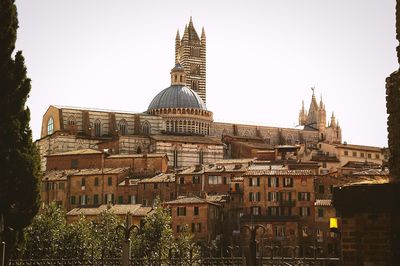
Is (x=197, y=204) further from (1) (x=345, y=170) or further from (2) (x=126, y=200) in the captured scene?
(1) (x=345, y=170)

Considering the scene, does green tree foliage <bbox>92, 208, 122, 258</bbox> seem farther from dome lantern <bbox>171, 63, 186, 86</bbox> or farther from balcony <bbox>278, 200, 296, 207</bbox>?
dome lantern <bbox>171, 63, 186, 86</bbox>

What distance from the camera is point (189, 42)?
104938 mm

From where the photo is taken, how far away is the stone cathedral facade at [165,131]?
235ft

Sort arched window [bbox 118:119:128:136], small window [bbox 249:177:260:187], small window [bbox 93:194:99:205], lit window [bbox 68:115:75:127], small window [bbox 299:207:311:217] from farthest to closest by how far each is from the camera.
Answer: arched window [bbox 118:119:128:136] → lit window [bbox 68:115:75:127] → small window [bbox 93:194:99:205] → small window [bbox 249:177:260:187] → small window [bbox 299:207:311:217]

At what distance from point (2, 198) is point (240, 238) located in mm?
32431

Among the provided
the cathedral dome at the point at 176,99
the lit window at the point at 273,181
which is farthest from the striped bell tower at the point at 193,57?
the lit window at the point at 273,181

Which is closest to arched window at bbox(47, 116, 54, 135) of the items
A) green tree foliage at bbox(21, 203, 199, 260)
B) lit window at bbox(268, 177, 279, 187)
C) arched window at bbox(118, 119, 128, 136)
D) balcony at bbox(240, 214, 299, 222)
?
arched window at bbox(118, 119, 128, 136)

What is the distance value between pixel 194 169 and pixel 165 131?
21.5 metres

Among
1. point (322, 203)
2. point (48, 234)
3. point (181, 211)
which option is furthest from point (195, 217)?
point (48, 234)

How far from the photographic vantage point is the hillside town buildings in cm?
4881

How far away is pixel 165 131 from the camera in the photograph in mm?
79125

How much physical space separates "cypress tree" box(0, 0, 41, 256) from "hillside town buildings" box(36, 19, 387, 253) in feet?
77.3

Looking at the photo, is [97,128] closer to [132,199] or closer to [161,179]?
[161,179]

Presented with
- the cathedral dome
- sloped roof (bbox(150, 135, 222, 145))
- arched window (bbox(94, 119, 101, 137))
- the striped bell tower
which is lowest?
sloped roof (bbox(150, 135, 222, 145))
